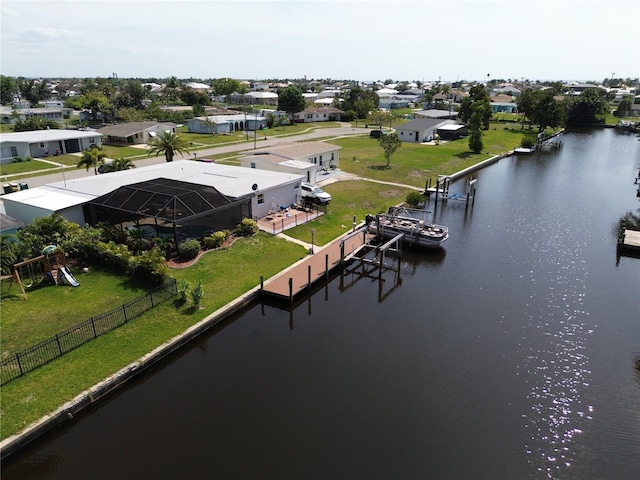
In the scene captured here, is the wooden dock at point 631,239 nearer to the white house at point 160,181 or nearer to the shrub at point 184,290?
the white house at point 160,181

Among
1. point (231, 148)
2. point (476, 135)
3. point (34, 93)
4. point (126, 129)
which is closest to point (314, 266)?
point (231, 148)

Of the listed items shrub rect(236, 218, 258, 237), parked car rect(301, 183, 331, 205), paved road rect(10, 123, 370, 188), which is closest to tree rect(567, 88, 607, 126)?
paved road rect(10, 123, 370, 188)

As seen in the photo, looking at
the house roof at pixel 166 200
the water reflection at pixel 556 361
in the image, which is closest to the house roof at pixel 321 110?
the house roof at pixel 166 200

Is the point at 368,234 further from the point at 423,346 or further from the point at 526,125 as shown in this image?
the point at 526,125

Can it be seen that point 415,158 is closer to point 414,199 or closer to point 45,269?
point 414,199

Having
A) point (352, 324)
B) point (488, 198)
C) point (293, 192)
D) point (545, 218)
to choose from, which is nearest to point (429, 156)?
point (488, 198)
